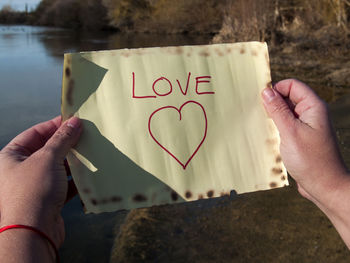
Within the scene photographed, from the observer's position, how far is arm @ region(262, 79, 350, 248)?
3.31 ft

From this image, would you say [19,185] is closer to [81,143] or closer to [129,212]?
[81,143]

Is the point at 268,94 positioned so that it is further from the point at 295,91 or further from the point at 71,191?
the point at 71,191

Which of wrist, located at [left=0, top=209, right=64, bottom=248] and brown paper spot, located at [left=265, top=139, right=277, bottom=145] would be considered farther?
brown paper spot, located at [left=265, top=139, right=277, bottom=145]

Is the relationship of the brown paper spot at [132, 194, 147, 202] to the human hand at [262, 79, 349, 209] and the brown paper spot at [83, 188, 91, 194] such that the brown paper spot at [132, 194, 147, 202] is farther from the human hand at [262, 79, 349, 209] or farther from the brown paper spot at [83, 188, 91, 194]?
the human hand at [262, 79, 349, 209]

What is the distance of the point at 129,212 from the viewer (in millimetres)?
2371

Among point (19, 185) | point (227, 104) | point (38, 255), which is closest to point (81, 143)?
point (19, 185)

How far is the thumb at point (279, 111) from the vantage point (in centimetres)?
110

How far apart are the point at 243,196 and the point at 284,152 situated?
1.42 m

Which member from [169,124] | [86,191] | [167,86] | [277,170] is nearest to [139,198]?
[86,191]

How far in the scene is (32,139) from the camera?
119cm

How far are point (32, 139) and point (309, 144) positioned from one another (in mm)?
986

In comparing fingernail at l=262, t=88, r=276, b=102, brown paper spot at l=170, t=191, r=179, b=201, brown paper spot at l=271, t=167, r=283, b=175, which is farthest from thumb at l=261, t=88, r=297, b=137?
brown paper spot at l=170, t=191, r=179, b=201

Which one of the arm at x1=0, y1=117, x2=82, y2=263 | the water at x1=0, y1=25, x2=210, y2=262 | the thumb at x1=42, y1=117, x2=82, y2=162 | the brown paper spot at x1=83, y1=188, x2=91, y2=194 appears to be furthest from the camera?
the water at x1=0, y1=25, x2=210, y2=262

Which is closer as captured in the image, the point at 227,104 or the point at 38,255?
the point at 38,255
